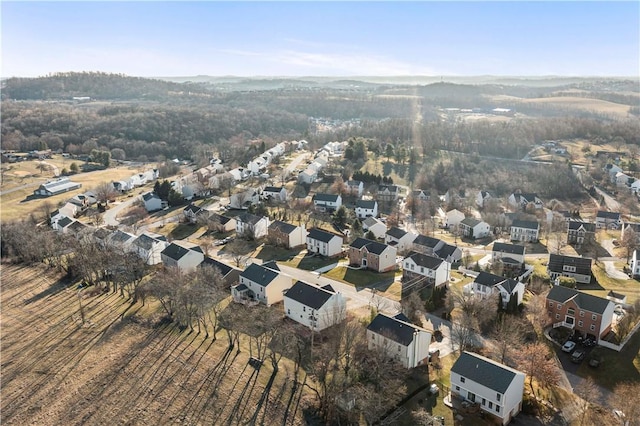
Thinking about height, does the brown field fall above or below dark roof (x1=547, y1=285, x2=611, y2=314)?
below

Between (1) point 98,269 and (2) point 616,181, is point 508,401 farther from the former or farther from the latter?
(2) point 616,181

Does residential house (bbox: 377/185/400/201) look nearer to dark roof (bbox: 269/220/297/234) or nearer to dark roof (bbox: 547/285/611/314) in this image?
dark roof (bbox: 269/220/297/234)

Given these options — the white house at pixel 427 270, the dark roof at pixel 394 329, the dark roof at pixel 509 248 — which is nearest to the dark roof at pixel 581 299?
the white house at pixel 427 270

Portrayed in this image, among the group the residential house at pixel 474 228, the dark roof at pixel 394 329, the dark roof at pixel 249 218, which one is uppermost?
the dark roof at pixel 394 329

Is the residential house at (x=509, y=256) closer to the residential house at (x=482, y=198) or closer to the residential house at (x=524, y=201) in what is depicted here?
the residential house at (x=524, y=201)

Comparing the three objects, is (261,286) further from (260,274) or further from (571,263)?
(571,263)

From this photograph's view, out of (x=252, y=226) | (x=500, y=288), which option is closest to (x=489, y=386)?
(x=500, y=288)

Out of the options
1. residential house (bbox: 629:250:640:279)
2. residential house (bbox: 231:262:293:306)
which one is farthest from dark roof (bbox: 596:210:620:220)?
residential house (bbox: 231:262:293:306)
